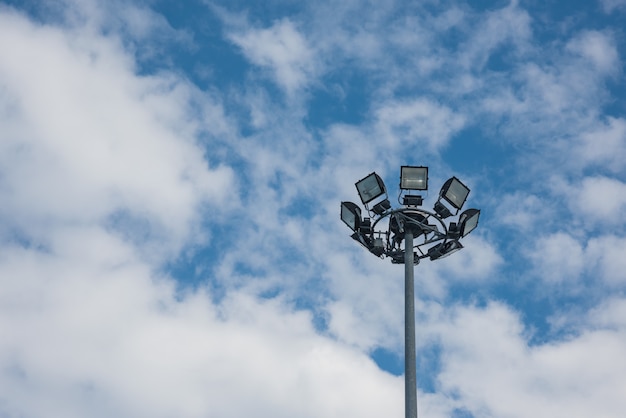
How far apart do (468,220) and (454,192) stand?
2.12 feet

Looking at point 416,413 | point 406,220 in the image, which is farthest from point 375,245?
point 416,413

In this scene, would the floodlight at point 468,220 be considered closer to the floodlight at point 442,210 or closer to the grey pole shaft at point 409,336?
the floodlight at point 442,210

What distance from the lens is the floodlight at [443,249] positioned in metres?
18.7

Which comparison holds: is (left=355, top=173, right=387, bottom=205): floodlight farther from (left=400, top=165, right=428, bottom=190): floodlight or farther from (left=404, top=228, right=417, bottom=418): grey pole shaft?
(left=404, top=228, right=417, bottom=418): grey pole shaft

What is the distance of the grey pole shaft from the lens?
1559 centimetres

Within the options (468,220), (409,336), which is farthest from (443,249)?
(409,336)

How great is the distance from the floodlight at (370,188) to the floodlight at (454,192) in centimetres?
124

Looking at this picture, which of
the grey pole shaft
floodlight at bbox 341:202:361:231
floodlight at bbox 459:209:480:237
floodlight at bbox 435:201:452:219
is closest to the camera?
the grey pole shaft

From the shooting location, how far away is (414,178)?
61.6ft

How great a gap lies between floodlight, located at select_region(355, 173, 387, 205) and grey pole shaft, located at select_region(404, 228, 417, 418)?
1.09 metres

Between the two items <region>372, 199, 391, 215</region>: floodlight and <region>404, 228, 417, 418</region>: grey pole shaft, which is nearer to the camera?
<region>404, 228, 417, 418</region>: grey pole shaft

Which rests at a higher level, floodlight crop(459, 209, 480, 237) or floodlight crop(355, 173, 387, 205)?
floodlight crop(355, 173, 387, 205)

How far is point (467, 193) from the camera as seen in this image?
18.7m

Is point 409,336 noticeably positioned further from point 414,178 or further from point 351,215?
point 414,178
